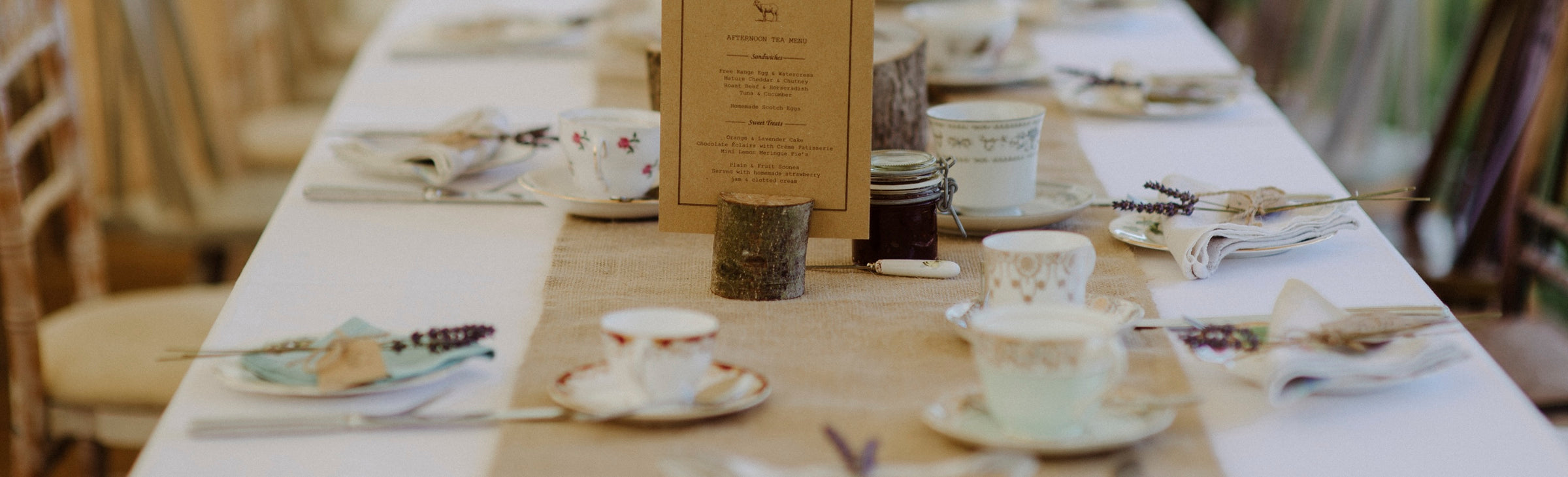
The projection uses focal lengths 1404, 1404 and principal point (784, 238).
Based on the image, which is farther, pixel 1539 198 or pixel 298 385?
pixel 1539 198

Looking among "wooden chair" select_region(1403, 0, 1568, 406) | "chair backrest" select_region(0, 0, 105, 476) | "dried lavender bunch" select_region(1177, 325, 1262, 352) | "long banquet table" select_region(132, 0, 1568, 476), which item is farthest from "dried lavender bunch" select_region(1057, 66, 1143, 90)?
"chair backrest" select_region(0, 0, 105, 476)

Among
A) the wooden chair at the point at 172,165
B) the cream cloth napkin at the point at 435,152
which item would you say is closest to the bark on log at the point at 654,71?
the cream cloth napkin at the point at 435,152

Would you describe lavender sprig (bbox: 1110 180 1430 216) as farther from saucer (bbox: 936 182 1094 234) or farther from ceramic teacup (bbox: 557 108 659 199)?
ceramic teacup (bbox: 557 108 659 199)

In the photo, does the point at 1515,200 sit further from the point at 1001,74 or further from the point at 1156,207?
the point at 1156,207

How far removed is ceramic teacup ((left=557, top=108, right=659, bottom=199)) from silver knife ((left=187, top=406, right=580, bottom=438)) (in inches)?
17.3

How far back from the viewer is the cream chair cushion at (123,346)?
147 cm

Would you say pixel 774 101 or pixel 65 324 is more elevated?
pixel 774 101

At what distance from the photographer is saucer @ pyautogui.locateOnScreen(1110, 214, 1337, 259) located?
1.04m

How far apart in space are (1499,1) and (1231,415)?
63.5 inches

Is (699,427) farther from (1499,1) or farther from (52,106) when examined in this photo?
(1499,1)

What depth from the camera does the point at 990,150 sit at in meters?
1.12

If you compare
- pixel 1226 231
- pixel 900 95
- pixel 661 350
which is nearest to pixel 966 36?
pixel 900 95

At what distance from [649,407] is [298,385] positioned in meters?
0.21

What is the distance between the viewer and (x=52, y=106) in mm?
1785
